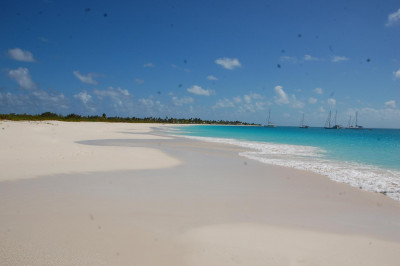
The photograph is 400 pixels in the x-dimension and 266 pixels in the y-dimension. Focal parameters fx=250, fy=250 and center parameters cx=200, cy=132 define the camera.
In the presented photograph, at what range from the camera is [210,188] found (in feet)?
25.1

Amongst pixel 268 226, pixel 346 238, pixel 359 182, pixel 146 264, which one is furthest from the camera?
pixel 359 182

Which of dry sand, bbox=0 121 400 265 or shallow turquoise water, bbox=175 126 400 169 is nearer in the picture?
dry sand, bbox=0 121 400 265

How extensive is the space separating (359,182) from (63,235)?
31.1 ft

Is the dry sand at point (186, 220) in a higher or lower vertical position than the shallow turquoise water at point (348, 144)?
lower

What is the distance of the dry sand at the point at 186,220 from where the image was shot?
3.72 metres

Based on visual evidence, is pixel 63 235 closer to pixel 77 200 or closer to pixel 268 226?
pixel 77 200

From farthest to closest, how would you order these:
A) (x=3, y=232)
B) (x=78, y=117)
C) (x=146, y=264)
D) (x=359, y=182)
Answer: (x=78, y=117), (x=359, y=182), (x=3, y=232), (x=146, y=264)

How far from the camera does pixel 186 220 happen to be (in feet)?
16.8

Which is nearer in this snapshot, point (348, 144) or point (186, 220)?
point (186, 220)

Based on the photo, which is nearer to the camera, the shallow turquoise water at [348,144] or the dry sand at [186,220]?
the dry sand at [186,220]

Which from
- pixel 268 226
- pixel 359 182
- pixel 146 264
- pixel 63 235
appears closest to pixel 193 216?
pixel 268 226

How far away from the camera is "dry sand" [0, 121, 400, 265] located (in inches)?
146

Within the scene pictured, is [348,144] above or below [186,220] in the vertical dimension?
above

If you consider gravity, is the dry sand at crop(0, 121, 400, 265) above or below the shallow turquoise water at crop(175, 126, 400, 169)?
below
